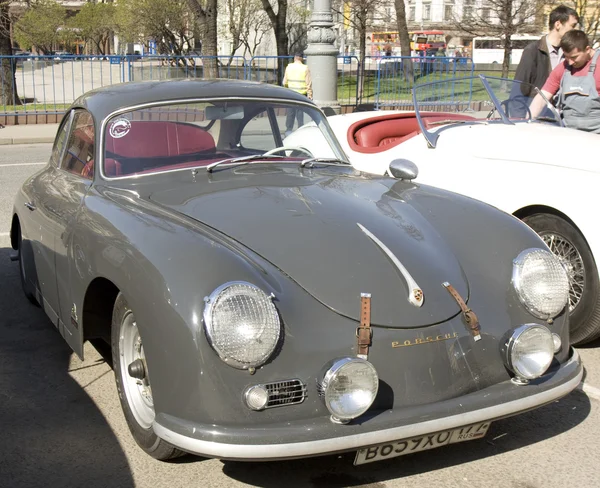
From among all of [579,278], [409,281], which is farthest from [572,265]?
[409,281]

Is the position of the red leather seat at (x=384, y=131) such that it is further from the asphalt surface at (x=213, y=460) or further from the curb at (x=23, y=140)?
the curb at (x=23, y=140)

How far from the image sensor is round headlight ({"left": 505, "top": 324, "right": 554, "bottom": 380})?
10.4ft

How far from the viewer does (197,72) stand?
824 inches

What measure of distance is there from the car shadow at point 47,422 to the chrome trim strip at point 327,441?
0.56m

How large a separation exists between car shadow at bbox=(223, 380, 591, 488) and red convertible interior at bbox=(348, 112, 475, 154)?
3219 millimetres

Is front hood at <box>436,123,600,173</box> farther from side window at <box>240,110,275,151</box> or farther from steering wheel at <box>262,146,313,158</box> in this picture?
side window at <box>240,110,275,151</box>

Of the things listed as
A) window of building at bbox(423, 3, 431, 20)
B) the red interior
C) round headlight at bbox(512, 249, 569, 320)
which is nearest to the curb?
the red interior

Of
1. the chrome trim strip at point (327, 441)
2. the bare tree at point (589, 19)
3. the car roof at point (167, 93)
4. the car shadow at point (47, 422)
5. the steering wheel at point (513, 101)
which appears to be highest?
the bare tree at point (589, 19)

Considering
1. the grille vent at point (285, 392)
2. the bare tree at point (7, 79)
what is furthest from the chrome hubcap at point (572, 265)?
the bare tree at point (7, 79)

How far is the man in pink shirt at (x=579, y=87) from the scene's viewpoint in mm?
6316

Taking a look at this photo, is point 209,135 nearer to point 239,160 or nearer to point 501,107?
point 239,160

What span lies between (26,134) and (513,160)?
13.5 meters

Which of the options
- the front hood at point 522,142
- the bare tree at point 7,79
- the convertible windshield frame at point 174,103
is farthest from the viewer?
the bare tree at point 7,79

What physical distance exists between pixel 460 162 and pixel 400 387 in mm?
3015
